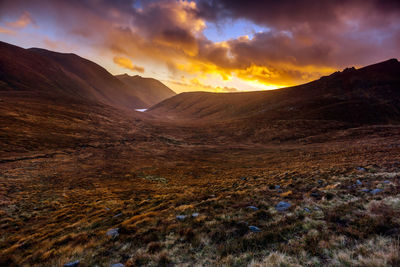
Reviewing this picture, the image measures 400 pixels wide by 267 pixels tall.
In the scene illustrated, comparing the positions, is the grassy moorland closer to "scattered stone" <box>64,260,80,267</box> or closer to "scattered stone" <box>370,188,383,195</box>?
"scattered stone" <box>370,188,383,195</box>

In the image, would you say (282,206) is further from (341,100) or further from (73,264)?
(341,100)

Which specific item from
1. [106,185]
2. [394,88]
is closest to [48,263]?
[106,185]

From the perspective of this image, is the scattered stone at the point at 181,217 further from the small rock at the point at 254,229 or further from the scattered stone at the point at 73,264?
the scattered stone at the point at 73,264

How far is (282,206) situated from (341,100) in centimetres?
11050

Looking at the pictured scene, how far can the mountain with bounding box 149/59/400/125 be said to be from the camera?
244 feet

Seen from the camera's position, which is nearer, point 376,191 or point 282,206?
point 282,206

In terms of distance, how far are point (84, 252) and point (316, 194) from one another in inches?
458

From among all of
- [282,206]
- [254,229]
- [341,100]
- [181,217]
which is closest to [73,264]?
[181,217]

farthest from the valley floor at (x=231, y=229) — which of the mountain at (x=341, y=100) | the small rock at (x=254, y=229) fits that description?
the mountain at (x=341, y=100)

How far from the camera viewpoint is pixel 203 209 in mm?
9078

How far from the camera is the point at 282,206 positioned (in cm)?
833

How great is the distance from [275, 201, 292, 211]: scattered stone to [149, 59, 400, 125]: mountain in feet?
247

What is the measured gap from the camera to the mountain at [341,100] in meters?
74.4

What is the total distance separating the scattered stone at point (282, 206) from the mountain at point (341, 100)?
75.1 metres
